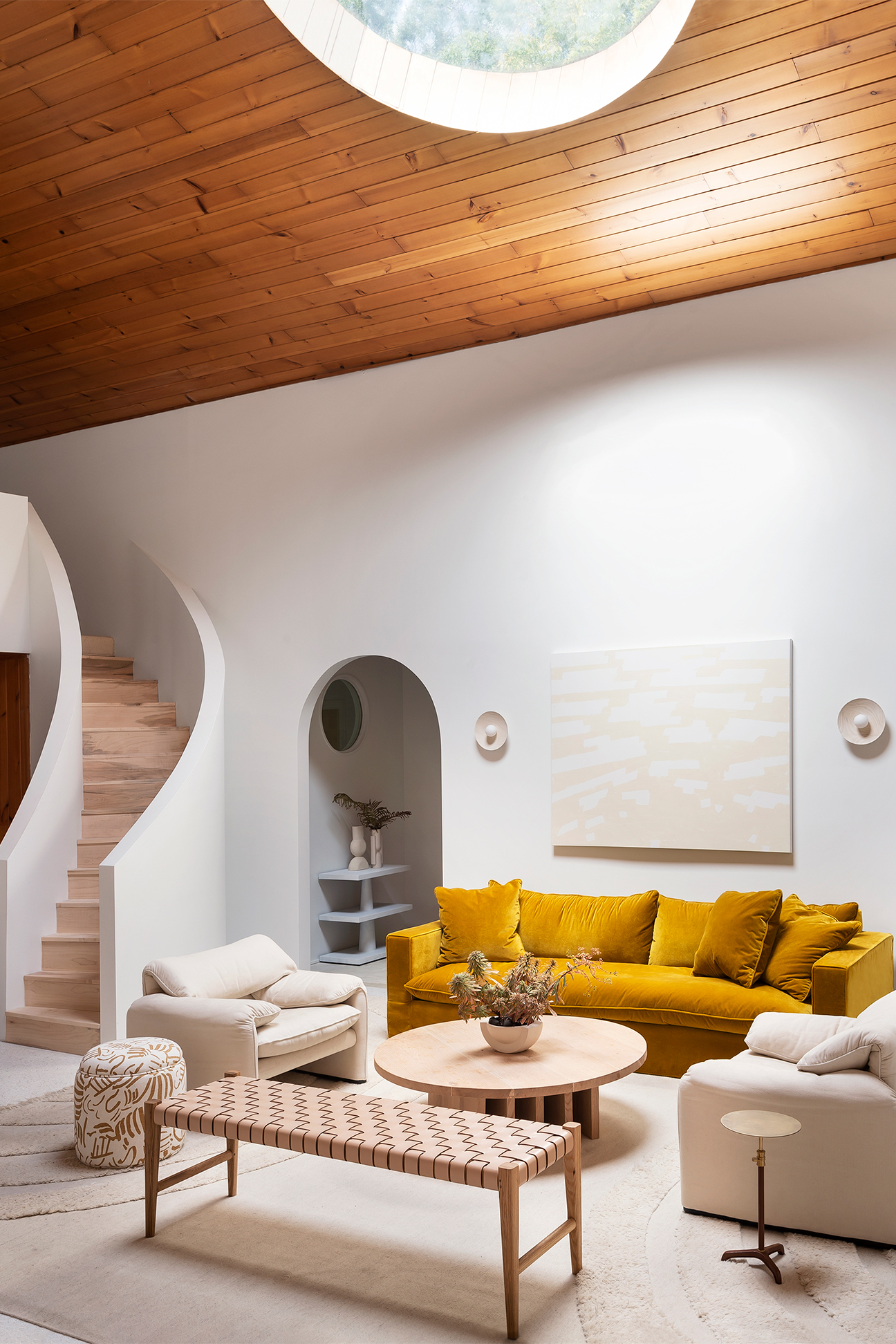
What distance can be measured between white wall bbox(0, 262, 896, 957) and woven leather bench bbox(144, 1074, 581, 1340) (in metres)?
2.58

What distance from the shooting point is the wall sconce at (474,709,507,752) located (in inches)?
242

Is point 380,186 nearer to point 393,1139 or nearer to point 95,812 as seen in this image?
point 393,1139

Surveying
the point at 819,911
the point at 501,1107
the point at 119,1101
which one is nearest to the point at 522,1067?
the point at 501,1107

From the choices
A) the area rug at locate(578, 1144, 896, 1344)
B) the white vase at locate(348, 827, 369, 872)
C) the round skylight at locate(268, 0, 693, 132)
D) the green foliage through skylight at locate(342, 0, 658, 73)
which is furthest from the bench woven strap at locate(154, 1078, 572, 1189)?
the white vase at locate(348, 827, 369, 872)

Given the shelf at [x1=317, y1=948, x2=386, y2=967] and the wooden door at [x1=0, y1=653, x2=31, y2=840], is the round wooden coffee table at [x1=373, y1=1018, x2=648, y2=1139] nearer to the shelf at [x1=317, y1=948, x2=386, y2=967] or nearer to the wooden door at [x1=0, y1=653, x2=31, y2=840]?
the shelf at [x1=317, y1=948, x2=386, y2=967]

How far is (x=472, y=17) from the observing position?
4.27 metres

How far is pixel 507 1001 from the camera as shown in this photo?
13.0ft

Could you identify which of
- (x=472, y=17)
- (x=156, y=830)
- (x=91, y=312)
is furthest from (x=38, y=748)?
(x=472, y=17)

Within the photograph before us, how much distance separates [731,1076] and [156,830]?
12.8ft

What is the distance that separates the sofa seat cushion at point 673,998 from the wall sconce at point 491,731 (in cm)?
151

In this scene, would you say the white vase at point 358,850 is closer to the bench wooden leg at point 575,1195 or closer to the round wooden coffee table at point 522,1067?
the round wooden coffee table at point 522,1067

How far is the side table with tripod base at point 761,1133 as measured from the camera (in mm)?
2945

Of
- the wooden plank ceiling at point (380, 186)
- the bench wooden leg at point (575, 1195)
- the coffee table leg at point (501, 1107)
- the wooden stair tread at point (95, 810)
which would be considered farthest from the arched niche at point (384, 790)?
the bench wooden leg at point (575, 1195)

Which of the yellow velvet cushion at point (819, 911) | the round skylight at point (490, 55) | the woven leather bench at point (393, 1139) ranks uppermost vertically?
the round skylight at point (490, 55)
